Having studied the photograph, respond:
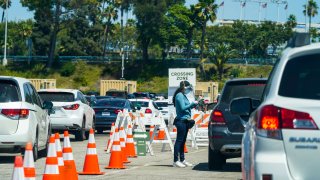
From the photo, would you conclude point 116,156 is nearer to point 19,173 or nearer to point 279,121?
point 19,173

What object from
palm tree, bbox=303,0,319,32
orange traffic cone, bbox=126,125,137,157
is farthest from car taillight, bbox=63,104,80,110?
palm tree, bbox=303,0,319,32

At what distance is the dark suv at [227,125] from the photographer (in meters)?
17.1

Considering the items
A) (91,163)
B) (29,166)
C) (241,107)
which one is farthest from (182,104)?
(241,107)

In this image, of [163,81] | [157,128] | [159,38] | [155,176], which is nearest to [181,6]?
[159,38]

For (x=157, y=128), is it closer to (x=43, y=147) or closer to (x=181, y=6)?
(x=43, y=147)

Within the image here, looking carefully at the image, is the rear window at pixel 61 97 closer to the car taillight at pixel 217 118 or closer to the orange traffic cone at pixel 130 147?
the orange traffic cone at pixel 130 147

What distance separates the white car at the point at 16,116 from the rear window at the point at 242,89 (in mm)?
4098

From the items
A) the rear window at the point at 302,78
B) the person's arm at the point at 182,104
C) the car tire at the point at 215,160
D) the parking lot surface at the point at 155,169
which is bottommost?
the parking lot surface at the point at 155,169

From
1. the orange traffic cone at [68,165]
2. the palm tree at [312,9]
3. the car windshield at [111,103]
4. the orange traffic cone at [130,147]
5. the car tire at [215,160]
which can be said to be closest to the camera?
the orange traffic cone at [68,165]

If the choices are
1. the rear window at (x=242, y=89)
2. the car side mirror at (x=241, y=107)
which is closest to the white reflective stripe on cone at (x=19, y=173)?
the car side mirror at (x=241, y=107)

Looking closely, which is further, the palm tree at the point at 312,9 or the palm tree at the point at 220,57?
the palm tree at the point at 312,9

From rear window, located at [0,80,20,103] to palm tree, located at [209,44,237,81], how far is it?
9153 centimetres

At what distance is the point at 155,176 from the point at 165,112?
3346 cm

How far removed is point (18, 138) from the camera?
18703 mm
